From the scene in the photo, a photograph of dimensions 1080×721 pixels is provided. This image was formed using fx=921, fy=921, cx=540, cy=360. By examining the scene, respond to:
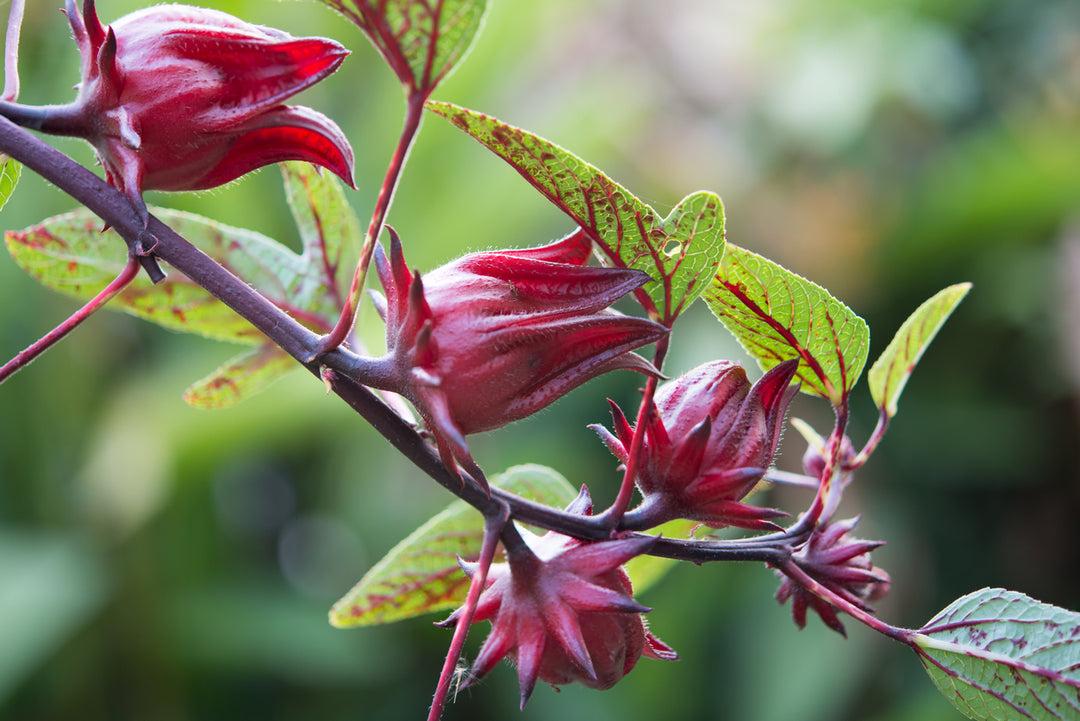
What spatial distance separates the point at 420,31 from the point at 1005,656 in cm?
36

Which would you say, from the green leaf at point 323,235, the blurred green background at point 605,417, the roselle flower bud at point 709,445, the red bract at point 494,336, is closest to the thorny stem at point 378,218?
the red bract at point 494,336

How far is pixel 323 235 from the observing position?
1.84 ft

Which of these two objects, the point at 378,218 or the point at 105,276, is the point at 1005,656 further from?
the point at 105,276

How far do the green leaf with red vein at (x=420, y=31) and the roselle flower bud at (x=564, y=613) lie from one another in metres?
0.18

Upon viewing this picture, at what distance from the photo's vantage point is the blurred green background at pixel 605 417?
6.06 feet

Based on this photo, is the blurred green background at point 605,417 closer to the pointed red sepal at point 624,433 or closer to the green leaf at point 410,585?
the green leaf at point 410,585

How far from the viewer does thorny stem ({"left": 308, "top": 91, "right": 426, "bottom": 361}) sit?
0.33 metres

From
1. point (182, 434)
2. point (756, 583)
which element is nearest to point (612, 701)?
point (756, 583)

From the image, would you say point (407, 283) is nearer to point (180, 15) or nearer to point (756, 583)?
point (180, 15)

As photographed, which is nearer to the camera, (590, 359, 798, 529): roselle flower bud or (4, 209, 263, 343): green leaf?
(590, 359, 798, 529): roselle flower bud

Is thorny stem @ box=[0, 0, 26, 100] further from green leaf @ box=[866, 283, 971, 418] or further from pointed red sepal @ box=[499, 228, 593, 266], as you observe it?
green leaf @ box=[866, 283, 971, 418]

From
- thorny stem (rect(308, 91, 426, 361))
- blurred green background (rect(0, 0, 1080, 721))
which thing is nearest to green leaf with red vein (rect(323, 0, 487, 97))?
thorny stem (rect(308, 91, 426, 361))

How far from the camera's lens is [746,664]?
6.70ft

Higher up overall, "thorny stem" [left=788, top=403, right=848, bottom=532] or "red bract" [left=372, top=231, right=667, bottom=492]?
"red bract" [left=372, top=231, right=667, bottom=492]
